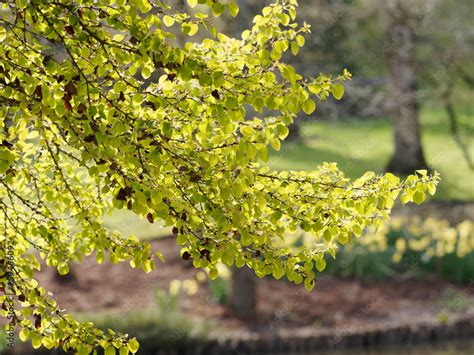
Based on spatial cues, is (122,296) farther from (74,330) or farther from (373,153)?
(373,153)

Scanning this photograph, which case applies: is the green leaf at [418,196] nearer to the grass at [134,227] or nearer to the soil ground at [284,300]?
the soil ground at [284,300]

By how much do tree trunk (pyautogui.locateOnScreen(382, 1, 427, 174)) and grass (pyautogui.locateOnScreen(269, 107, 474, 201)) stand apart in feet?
2.57

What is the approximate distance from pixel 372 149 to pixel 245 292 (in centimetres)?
1176

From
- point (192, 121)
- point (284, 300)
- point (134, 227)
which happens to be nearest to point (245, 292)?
point (284, 300)

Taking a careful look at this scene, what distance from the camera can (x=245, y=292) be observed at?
1250 centimetres

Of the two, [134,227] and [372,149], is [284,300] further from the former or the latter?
[372,149]

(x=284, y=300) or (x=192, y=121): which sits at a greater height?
(x=284, y=300)

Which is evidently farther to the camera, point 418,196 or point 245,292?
point 245,292

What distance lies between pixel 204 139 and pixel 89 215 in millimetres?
1167

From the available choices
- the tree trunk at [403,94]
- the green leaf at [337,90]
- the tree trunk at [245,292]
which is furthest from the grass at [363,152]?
the green leaf at [337,90]

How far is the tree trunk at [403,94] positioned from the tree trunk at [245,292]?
8.43 metres

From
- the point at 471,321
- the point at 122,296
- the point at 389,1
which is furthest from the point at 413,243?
the point at 389,1

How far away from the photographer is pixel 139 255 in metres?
5.17

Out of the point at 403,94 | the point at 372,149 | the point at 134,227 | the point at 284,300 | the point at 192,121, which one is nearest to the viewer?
the point at 192,121
